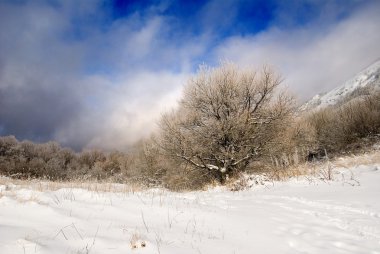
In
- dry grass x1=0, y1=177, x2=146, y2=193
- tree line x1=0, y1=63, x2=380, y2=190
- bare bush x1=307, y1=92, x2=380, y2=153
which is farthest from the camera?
bare bush x1=307, y1=92, x2=380, y2=153

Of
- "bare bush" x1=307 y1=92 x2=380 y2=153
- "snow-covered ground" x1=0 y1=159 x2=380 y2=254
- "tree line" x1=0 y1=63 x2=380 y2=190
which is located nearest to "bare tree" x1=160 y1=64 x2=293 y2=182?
"tree line" x1=0 y1=63 x2=380 y2=190

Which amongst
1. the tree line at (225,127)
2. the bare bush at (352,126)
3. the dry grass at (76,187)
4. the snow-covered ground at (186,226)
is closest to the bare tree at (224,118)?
the tree line at (225,127)

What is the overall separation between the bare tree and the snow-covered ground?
13.9 m

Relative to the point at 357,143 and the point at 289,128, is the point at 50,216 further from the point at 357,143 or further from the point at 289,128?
the point at 357,143

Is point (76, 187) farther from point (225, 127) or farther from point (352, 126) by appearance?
point (352, 126)

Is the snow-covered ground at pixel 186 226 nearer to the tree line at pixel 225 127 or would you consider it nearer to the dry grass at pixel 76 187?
the dry grass at pixel 76 187

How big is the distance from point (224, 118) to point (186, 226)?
16709 millimetres

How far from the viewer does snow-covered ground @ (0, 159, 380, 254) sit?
332cm

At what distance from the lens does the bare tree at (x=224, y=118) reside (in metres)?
20.6

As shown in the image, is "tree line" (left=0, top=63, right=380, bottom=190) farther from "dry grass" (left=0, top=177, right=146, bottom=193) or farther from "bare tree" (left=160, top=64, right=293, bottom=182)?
"dry grass" (left=0, top=177, right=146, bottom=193)

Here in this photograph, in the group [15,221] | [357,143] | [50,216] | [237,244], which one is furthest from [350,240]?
[357,143]

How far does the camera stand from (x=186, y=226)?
14.9 feet

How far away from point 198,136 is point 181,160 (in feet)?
6.62

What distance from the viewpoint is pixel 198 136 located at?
67.9ft
